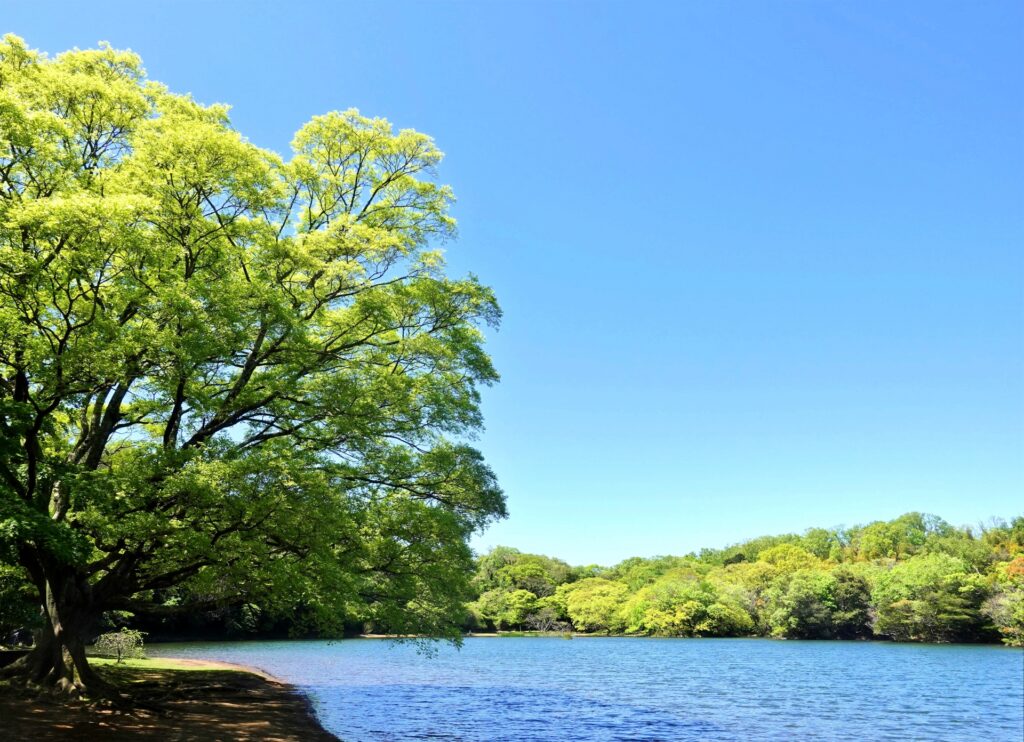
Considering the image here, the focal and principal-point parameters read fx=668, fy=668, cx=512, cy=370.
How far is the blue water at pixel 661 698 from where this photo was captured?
1858 centimetres

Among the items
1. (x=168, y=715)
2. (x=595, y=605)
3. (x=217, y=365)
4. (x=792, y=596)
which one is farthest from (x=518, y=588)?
(x=217, y=365)

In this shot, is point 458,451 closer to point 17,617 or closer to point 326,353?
point 326,353

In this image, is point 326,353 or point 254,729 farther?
point 326,353

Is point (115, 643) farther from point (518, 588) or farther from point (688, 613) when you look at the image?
point (518, 588)

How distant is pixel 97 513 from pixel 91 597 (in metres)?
4.43

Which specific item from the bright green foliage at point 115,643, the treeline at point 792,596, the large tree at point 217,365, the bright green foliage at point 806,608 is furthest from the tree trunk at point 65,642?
the bright green foliage at point 806,608

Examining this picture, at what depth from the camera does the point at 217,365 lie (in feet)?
48.8

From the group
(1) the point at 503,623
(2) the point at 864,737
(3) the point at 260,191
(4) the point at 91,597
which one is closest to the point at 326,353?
(3) the point at 260,191

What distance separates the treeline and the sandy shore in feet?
113

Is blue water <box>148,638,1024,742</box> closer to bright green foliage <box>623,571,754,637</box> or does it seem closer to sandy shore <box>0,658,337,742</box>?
sandy shore <box>0,658,337,742</box>

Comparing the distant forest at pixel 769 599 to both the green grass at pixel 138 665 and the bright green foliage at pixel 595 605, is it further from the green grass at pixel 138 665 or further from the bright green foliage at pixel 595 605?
the green grass at pixel 138 665

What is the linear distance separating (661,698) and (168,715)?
1852 cm

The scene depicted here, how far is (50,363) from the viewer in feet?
41.8

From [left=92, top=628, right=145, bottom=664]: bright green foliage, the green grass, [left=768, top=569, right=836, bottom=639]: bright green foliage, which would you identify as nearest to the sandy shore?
the green grass
